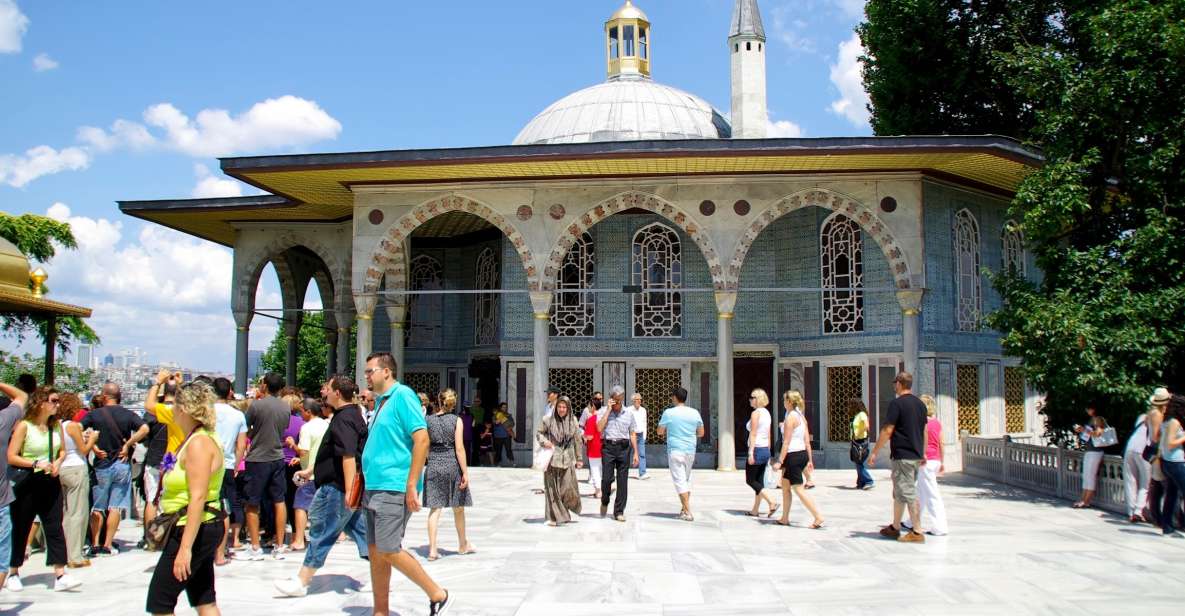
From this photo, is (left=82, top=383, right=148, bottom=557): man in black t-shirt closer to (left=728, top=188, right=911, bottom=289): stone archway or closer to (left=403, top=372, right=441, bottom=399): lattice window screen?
(left=728, top=188, right=911, bottom=289): stone archway

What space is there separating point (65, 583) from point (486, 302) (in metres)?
14.3

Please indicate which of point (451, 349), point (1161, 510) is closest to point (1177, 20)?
point (1161, 510)

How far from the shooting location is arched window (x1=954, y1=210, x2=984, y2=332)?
16.0 meters

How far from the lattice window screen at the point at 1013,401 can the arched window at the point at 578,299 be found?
24.6 ft

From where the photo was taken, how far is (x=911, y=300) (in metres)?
15.1

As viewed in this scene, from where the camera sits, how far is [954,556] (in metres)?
7.81

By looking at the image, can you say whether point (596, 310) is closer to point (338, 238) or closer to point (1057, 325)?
point (338, 238)

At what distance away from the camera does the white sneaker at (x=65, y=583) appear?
6664mm

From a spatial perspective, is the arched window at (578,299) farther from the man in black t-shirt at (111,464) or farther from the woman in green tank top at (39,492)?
the woman in green tank top at (39,492)

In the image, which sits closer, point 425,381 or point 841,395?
point 841,395

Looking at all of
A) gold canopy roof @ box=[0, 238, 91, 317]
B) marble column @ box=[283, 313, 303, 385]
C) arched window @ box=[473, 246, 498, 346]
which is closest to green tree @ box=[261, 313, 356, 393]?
marble column @ box=[283, 313, 303, 385]

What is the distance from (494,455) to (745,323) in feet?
17.6

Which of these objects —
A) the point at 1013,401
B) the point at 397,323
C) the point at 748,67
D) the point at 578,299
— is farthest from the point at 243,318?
the point at 1013,401

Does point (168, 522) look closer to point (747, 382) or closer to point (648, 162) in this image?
point (648, 162)
